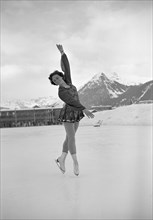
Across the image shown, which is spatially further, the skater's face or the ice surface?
the ice surface

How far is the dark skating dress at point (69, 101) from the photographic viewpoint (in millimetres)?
1024

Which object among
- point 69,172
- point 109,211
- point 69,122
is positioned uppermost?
point 69,122

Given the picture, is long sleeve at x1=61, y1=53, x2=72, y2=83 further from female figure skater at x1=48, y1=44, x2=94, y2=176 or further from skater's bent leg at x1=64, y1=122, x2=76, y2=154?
skater's bent leg at x1=64, y1=122, x2=76, y2=154

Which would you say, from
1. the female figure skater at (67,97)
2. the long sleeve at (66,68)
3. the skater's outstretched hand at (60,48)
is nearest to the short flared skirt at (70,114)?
the female figure skater at (67,97)

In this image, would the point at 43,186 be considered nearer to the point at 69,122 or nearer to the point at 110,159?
the point at 69,122

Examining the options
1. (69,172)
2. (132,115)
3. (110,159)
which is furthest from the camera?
(132,115)

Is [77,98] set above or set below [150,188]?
above

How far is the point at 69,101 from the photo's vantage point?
3.37 feet

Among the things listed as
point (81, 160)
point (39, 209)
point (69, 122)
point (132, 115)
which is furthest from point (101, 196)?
point (132, 115)

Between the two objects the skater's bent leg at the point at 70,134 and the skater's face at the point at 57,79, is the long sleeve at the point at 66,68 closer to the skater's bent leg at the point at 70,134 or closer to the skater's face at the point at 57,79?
the skater's face at the point at 57,79

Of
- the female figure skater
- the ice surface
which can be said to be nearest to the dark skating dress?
the female figure skater

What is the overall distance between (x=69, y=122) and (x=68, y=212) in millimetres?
418

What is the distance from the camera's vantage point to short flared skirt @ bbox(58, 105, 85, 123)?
1052 mm

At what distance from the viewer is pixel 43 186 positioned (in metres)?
1.49
